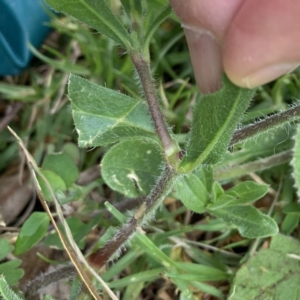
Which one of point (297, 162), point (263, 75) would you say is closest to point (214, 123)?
point (263, 75)

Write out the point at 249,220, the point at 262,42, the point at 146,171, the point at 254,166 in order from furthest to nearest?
the point at 254,166 → the point at 146,171 → the point at 249,220 → the point at 262,42

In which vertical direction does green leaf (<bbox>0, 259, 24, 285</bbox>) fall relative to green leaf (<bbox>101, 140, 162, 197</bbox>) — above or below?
below

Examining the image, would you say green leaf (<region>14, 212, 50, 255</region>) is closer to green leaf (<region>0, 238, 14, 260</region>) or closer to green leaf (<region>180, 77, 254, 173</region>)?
green leaf (<region>0, 238, 14, 260</region>)

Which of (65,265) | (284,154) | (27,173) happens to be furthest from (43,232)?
(284,154)

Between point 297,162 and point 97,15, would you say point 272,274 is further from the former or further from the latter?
point 97,15

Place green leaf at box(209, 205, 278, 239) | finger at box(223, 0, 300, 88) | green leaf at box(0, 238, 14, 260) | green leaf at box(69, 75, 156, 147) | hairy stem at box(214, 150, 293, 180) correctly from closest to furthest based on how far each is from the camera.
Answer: finger at box(223, 0, 300, 88)
green leaf at box(69, 75, 156, 147)
green leaf at box(209, 205, 278, 239)
green leaf at box(0, 238, 14, 260)
hairy stem at box(214, 150, 293, 180)

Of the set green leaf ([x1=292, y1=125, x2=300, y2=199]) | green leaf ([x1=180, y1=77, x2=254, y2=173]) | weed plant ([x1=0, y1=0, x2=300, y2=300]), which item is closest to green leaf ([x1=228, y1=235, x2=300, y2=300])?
weed plant ([x1=0, y1=0, x2=300, y2=300])

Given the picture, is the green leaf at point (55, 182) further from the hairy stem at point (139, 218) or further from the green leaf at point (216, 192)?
the green leaf at point (216, 192)
